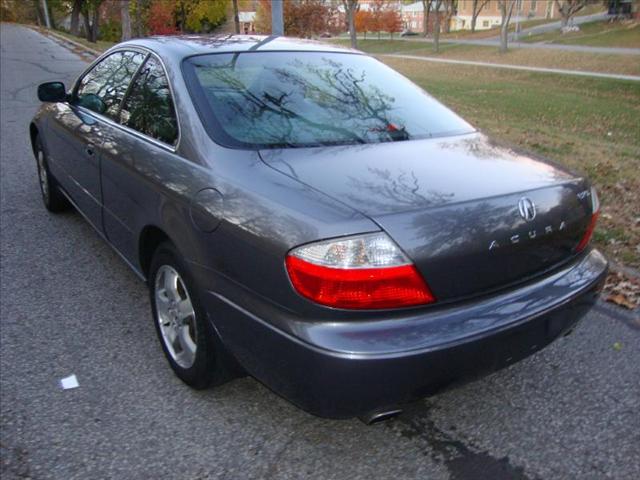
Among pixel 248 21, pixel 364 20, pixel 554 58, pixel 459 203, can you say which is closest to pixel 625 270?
pixel 459 203

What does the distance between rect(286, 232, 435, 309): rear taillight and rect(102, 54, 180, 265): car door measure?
1000 mm

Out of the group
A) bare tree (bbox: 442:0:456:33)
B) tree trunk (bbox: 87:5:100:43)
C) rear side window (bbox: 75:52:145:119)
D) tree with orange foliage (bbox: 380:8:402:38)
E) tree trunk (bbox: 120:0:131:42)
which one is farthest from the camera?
tree with orange foliage (bbox: 380:8:402:38)

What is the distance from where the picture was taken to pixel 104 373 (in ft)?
9.70

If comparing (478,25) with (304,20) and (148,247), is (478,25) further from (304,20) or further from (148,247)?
(148,247)

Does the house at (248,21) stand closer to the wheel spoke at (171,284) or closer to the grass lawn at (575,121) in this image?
the grass lawn at (575,121)

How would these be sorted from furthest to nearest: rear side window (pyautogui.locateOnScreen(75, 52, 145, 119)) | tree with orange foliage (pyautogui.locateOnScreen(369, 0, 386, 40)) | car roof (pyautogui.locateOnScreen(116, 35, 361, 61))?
tree with orange foliage (pyautogui.locateOnScreen(369, 0, 386, 40)), rear side window (pyautogui.locateOnScreen(75, 52, 145, 119)), car roof (pyautogui.locateOnScreen(116, 35, 361, 61))

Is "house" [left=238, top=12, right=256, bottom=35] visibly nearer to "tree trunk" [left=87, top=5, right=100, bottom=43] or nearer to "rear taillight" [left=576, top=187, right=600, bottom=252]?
"tree trunk" [left=87, top=5, right=100, bottom=43]

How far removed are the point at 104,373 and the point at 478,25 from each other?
92433 mm

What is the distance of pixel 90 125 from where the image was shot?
149 inches

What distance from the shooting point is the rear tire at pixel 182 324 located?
2578 millimetres

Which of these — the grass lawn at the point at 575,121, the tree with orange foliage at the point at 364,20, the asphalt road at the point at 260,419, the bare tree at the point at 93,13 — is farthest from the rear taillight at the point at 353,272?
the tree with orange foliage at the point at 364,20

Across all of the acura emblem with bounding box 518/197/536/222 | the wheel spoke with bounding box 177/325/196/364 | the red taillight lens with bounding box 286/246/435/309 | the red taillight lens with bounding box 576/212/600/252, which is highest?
the acura emblem with bounding box 518/197/536/222

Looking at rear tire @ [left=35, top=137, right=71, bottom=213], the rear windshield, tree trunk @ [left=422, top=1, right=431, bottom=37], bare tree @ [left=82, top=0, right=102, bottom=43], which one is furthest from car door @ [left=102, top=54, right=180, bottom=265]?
tree trunk @ [left=422, top=1, right=431, bottom=37]

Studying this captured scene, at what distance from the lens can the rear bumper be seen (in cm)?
200
